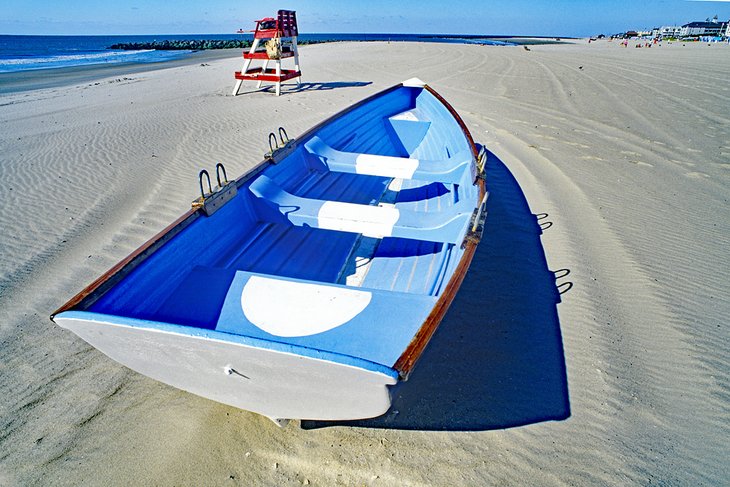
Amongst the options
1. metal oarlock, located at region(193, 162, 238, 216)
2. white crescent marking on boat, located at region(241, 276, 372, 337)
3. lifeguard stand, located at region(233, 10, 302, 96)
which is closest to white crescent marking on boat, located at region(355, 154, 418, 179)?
metal oarlock, located at region(193, 162, 238, 216)

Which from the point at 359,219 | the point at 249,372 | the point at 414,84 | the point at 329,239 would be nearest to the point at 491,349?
the point at 359,219

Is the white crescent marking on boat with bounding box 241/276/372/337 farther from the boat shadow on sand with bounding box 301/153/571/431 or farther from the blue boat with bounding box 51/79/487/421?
the boat shadow on sand with bounding box 301/153/571/431

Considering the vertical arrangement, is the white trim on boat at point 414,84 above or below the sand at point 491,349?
above

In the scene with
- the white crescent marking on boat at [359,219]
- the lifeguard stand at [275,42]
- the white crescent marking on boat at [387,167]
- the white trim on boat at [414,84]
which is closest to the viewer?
the white crescent marking on boat at [359,219]

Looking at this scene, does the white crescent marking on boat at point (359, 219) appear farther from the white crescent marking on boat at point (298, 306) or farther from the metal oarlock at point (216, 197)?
the white crescent marking on boat at point (298, 306)

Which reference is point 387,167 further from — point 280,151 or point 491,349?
point 491,349

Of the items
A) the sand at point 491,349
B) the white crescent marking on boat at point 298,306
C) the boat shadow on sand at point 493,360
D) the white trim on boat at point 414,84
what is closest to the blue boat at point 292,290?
the white crescent marking on boat at point 298,306
